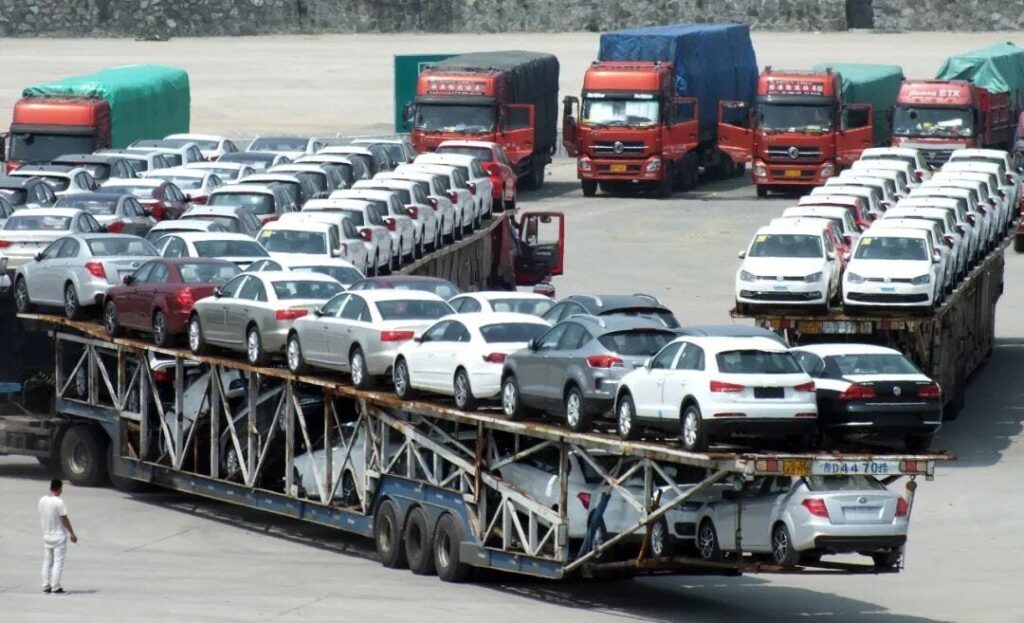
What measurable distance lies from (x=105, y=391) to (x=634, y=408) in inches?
474

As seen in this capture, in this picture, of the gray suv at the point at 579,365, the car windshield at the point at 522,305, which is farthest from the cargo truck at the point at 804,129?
the gray suv at the point at 579,365

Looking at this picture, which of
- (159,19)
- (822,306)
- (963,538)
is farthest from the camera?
(159,19)

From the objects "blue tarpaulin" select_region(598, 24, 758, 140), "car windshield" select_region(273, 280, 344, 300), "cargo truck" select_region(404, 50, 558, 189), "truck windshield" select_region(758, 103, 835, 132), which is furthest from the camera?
"blue tarpaulin" select_region(598, 24, 758, 140)

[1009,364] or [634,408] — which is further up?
[634,408]

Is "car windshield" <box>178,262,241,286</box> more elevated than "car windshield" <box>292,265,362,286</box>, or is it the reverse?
"car windshield" <box>178,262,241,286</box>

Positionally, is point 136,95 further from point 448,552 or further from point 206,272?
point 448,552

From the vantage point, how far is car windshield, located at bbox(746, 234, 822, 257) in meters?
39.9

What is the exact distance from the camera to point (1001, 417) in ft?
135

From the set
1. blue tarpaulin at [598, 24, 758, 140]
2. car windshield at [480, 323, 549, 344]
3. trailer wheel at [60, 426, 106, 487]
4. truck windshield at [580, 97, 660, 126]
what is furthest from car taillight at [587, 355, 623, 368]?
blue tarpaulin at [598, 24, 758, 140]

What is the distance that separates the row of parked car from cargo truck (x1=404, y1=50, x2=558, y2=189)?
1701cm

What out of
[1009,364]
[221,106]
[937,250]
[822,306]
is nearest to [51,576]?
[822,306]

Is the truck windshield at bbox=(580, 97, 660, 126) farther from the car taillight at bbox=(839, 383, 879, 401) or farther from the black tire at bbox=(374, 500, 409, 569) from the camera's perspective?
the car taillight at bbox=(839, 383, 879, 401)

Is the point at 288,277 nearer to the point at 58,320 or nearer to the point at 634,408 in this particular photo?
the point at 58,320

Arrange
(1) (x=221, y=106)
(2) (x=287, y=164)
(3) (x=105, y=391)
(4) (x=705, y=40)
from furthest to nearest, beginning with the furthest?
(1) (x=221, y=106)
(4) (x=705, y=40)
(2) (x=287, y=164)
(3) (x=105, y=391)
